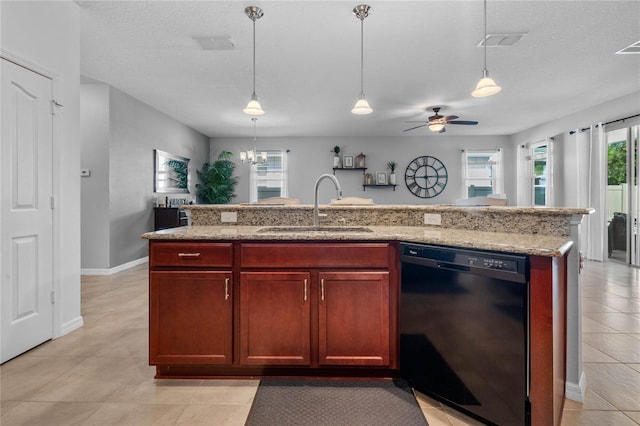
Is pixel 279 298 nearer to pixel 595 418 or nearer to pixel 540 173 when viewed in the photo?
pixel 595 418

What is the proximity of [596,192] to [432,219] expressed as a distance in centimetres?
522

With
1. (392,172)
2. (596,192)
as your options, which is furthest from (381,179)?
(596,192)

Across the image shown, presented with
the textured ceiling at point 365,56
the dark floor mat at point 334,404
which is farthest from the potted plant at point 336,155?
the dark floor mat at point 334,404

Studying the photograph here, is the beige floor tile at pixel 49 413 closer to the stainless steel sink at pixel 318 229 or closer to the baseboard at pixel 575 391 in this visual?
the stainless steel sink at pixel 318 229

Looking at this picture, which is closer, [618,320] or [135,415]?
[135,415]

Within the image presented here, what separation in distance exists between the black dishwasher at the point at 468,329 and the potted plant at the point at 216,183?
246 inches

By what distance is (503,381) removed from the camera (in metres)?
1.44

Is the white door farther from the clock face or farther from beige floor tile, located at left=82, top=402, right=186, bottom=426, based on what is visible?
the clock face

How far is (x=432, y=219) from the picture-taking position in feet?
7.68

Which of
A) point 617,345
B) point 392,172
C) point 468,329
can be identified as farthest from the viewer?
point 392,172

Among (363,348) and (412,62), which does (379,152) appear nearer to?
(412,62)

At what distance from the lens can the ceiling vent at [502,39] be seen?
10.6 feet

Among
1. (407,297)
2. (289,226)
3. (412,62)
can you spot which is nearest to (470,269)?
(407,297)

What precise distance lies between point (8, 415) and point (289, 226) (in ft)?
5.95
